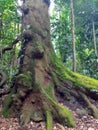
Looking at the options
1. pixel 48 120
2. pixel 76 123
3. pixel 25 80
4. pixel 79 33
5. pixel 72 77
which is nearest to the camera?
pixel 48 120

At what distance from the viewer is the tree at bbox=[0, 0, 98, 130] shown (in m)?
6.04

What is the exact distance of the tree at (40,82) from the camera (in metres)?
6.04

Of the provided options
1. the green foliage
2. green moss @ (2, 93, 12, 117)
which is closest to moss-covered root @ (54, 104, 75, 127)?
green moss @ (2, 93, 12, 117)

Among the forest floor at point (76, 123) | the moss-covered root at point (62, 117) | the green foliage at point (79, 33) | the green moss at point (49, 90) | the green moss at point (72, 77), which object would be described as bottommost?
the forest floor at point (76, 123)

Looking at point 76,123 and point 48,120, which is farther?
point 76,123

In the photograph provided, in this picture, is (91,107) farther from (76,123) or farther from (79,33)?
(79,33)

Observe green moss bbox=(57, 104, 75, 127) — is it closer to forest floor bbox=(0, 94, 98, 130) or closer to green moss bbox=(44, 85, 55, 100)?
forest floor bbox=(0, 94, 98, 130)

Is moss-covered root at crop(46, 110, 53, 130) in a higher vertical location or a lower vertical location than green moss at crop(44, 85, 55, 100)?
lower

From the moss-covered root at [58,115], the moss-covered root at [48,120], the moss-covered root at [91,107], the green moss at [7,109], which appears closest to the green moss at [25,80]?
the green moss at [7,109]

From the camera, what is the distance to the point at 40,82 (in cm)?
652

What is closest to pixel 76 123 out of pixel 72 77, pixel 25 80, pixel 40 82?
pixel 40 82

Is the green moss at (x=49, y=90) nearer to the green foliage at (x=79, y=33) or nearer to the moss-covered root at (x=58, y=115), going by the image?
the moss-covered root at (x=58, y=115)

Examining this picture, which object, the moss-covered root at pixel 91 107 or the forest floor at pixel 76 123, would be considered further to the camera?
the moss-covered root at pixel 91 107

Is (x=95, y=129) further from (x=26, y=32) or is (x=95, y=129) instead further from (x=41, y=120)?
(x=26, y=32)
